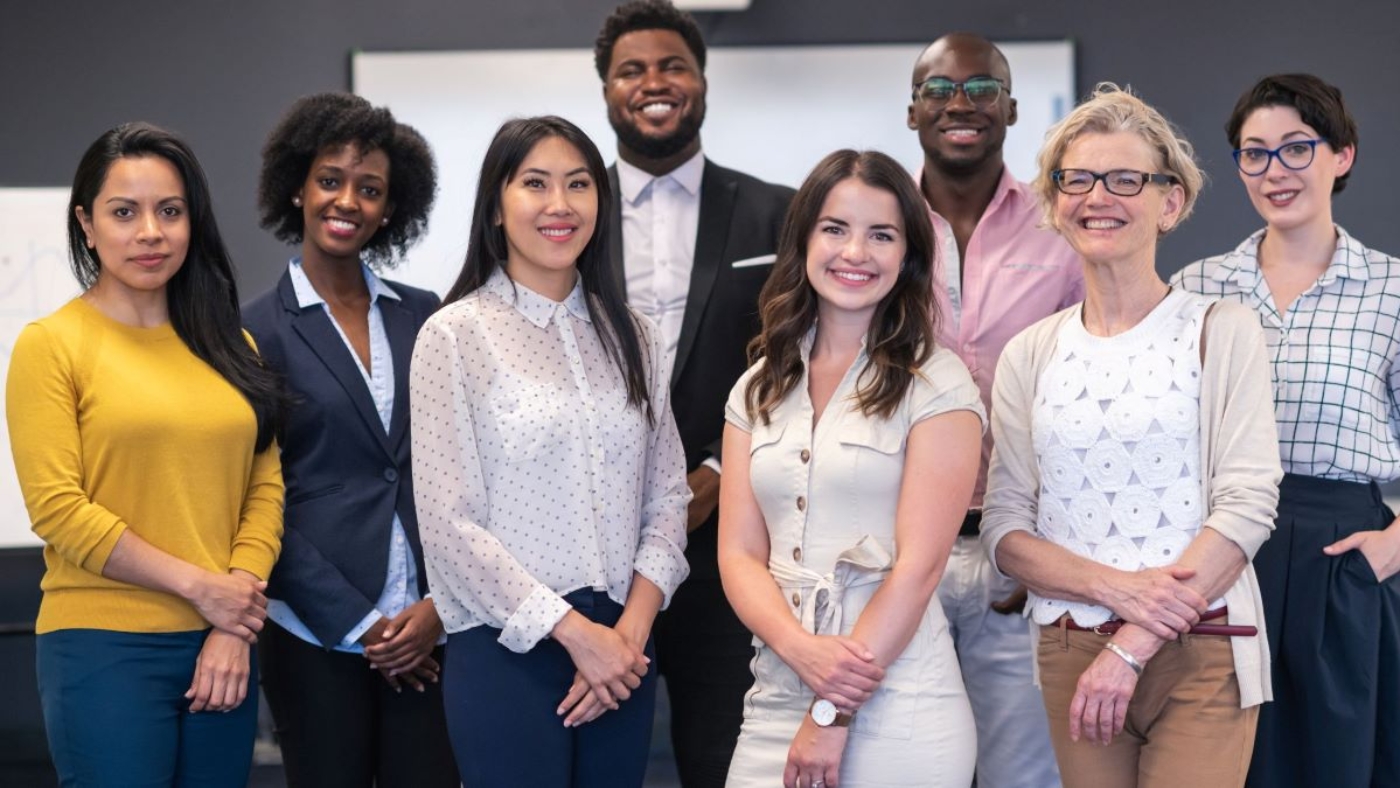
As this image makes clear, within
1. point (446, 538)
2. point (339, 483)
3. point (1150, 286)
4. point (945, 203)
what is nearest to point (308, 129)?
point (339, 483)

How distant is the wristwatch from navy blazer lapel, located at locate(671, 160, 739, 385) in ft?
3.32

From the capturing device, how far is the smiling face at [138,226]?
2443 mm

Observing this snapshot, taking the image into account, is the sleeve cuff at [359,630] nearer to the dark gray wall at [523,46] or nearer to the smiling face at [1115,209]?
the smiling face at [1115,209]

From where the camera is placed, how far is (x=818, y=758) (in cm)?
212

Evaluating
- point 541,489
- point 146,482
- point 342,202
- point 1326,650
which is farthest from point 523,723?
point 1326,650

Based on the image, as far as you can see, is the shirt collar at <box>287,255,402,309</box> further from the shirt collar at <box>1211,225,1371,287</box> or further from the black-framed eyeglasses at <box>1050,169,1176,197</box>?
the shirt collar at <box>1211,225,1371,287</box>

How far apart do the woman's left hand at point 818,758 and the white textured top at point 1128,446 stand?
0.47 meters

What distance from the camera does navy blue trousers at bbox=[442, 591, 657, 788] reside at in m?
2.19

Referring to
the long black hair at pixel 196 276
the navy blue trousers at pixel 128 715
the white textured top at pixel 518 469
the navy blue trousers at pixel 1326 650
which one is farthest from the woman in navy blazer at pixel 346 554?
the navy blue trousers at pixel 1326 650

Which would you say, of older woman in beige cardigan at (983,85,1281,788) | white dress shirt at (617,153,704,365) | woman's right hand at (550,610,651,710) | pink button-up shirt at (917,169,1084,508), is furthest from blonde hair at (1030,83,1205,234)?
woman's right hand at (550,610,651,710)

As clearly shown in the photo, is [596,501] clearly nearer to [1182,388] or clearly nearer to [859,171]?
[859,171]

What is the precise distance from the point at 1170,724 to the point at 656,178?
5.46 feet

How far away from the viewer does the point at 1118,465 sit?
226 centimetres

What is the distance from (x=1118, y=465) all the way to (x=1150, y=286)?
33 centimetres
